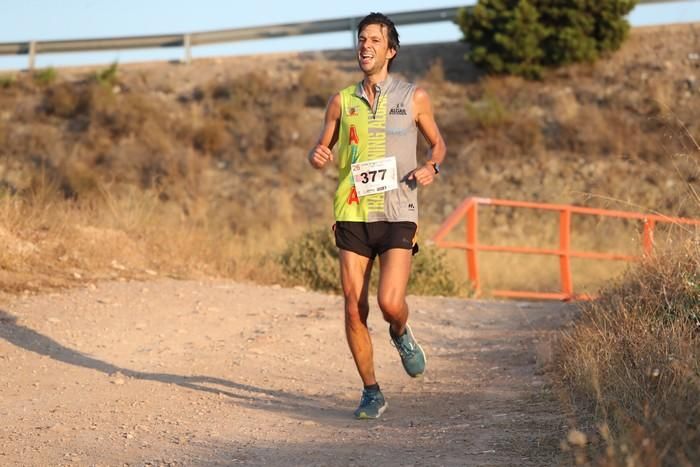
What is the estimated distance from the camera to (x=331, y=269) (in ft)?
46.6

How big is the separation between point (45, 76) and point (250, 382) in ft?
86.7

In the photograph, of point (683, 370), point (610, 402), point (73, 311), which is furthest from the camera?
point (73, 311)

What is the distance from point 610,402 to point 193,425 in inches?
94.2

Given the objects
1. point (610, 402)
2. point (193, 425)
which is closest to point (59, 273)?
point (193, 425)

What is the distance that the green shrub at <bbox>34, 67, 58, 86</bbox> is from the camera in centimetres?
3297

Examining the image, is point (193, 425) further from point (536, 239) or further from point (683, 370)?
point (536, 239)

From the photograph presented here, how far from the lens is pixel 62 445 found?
6.18 metres

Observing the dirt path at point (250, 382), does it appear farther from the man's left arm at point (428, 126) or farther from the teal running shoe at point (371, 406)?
the man's left arm at point (428, 126)

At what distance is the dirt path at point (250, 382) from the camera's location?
238 inches

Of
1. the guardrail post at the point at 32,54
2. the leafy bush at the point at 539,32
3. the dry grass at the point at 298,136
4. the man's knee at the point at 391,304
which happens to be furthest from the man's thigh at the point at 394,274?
→ the guardrail post at the point at 32,54

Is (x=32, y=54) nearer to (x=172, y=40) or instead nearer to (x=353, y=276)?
(x=172, y=40)

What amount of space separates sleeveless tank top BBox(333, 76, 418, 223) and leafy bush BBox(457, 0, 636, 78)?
22.7 m

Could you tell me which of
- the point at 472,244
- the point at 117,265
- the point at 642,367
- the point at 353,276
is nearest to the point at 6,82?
the point at 117,265

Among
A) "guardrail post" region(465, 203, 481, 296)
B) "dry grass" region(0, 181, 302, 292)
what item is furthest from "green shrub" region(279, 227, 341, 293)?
"guardrail post" region(465, 203, 481, 296)
